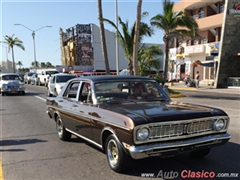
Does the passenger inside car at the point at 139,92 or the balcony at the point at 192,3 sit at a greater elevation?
the balcony at the point at 192,3

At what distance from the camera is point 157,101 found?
5.20 metres

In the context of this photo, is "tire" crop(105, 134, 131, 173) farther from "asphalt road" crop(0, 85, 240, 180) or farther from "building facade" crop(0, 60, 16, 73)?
"building facade" crop(0, 60, 16, 73)

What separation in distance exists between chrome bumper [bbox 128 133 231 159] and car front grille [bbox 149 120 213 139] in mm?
115

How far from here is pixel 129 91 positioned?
5473mm

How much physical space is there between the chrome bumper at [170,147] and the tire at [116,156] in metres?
0.31

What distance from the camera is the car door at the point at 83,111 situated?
5.03 metres

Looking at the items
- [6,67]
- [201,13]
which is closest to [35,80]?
[201,13]

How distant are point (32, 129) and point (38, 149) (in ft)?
7.42

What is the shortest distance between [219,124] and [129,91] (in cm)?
188

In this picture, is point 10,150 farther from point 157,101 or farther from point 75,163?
point 157,101

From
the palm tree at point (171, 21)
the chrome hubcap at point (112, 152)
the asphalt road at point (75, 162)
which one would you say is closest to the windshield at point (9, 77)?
the palm tree at point (171, 21)

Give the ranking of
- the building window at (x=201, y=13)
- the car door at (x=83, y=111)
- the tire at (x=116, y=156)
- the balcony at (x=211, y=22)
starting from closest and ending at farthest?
1. the tire at (x=116, y=156)
2. the car door at (x=83, y=111)
3. the balcony at (x=211, y=22)
4. the building window at (x=201, y=13)

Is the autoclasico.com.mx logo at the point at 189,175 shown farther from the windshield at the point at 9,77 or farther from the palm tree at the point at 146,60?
the windshield at the point at 9,77

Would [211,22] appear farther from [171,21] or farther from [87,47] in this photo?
[87,47]
